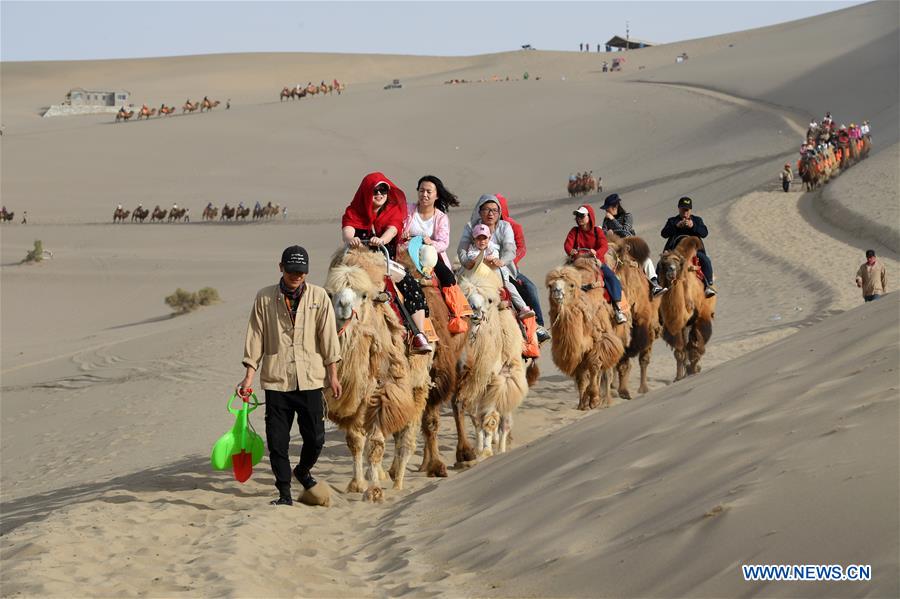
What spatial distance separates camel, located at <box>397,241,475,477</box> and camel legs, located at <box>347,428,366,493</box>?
87 centimetres

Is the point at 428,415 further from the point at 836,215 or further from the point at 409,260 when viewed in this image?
A: the point at 836,215

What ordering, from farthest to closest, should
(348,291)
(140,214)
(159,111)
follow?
(159,111)
(140,214)
(348,291)

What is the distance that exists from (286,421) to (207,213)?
4539 centimetres

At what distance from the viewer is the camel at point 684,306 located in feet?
47.2

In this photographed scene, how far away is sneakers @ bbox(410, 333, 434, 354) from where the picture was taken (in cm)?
909

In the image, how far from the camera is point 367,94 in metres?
87.7

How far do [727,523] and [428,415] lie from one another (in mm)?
A: 5484

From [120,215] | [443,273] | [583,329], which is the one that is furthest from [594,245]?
[120,215]

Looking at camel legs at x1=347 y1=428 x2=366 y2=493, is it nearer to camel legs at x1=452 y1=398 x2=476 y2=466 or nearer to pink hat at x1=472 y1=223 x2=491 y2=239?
camel legs at x1=452 y1=398 x2=476 y2=466

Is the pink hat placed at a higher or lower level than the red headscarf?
lower

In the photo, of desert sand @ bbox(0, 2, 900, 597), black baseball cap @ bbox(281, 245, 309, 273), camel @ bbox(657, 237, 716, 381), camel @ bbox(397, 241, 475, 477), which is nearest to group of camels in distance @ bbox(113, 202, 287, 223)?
desert sand @ bbox(0, 2, 900, 597)

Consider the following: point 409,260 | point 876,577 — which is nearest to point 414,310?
point 409,260

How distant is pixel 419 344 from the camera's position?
9102 mm

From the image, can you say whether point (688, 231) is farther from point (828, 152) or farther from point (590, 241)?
point (828, 152)
